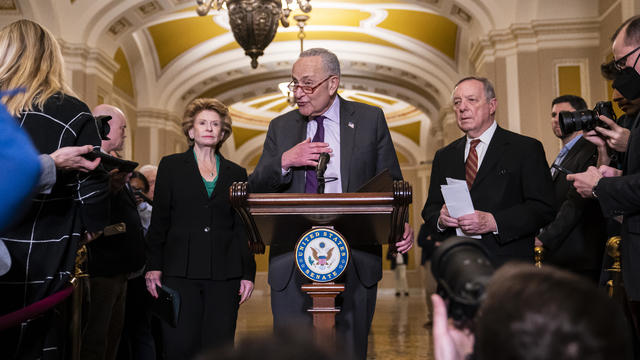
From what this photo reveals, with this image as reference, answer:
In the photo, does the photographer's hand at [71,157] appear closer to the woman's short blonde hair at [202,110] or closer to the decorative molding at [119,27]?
the woman's short blonde hair at [202,110]

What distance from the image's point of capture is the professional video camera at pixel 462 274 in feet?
2.52

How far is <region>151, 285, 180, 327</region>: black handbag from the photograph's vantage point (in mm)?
2828

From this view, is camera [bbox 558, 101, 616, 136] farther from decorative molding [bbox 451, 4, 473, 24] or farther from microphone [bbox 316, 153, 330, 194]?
decorative molding [bbox 451, 4, 473, 24]

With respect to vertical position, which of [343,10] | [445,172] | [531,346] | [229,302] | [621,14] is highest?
[343,10]

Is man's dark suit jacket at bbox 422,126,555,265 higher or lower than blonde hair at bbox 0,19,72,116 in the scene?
lower

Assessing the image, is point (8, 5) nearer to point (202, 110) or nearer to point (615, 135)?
point (202, 110)

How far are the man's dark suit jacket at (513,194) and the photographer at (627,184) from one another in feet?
0.65

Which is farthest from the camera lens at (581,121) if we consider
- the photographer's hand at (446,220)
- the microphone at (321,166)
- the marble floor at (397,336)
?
the marble floor at (397,336)

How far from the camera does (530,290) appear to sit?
648mm

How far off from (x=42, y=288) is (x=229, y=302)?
115 cm

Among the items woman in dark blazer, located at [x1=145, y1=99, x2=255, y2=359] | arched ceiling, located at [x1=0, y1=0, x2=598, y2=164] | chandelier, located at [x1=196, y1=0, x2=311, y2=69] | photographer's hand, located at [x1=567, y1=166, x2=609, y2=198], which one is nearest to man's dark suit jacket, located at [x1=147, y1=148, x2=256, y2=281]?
woman in dark blazer, located at [x1=145, y1=99, x2=255, y2=359]

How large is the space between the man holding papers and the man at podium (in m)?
0.42

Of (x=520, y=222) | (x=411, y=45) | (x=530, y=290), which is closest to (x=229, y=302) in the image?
(x=520, y=222)

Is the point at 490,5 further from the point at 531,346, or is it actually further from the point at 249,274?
the point at 531,346
